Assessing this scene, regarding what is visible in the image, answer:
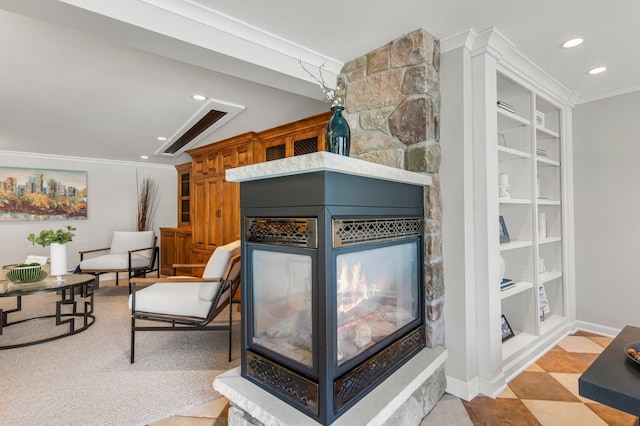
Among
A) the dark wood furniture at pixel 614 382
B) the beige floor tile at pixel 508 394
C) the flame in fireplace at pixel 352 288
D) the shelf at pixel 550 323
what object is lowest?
the beige floor tile at pixel 508 394

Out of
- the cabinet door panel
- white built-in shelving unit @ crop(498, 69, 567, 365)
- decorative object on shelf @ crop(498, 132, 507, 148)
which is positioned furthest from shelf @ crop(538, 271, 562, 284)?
the cabinet door panel

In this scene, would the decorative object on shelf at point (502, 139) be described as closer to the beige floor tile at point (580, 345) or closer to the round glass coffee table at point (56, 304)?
the beige floor tile at point (580, 345)

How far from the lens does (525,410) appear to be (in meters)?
1.86

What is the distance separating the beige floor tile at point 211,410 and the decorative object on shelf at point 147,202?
4.85 m

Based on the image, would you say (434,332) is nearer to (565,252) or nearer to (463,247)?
(463,247)

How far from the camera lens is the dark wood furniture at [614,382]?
3.43 feet

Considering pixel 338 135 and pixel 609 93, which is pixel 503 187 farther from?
pixel 609 93

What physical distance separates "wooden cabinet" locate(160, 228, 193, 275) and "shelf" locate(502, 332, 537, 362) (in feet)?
14.3

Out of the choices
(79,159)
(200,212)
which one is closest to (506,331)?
(200,212)

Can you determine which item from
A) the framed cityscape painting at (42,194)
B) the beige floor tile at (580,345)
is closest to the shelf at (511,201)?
the beige floor tile at (580,345)

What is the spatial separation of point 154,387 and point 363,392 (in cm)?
153

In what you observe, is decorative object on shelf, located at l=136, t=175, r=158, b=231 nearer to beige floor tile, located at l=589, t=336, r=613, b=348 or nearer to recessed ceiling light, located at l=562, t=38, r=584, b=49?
recessed ceiling light, located at l=562, t=38, r=584, b=49

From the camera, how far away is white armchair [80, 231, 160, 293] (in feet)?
15.2

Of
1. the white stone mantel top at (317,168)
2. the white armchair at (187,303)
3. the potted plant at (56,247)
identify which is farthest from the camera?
the potted plant at (56,247)
